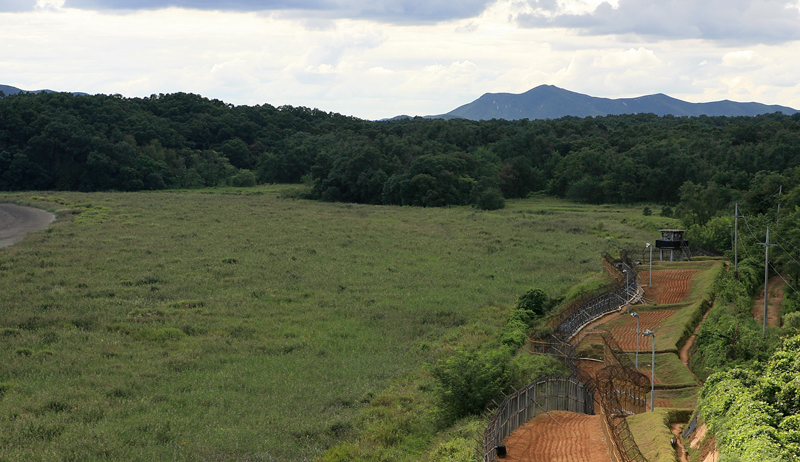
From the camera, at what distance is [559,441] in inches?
816

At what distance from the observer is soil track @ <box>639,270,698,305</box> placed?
38938mm

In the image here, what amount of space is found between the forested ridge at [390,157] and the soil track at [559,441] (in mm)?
55447

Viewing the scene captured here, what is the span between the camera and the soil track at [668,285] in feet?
128

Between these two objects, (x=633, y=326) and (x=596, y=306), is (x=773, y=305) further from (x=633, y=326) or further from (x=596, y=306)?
(x=596, y=306)

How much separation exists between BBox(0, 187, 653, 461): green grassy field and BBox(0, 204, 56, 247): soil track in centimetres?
207

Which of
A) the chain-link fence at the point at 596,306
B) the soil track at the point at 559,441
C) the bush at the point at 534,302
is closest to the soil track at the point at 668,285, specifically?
the chain-link fence at the point at 596,306

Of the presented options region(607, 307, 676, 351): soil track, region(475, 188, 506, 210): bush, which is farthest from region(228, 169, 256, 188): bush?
region(607, 307, 676, 351): soil track

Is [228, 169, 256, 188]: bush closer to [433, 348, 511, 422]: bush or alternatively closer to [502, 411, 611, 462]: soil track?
[433, 348, 511, 422]: bush

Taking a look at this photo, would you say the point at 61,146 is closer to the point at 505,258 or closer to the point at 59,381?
the point at 505,258

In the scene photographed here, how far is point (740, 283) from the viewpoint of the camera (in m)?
39.3

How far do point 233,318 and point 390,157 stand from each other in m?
77.5

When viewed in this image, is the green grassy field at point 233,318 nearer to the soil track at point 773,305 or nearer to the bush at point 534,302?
the bush at point 534,302

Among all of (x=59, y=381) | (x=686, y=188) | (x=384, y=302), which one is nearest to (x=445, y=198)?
(x=686, y=188)

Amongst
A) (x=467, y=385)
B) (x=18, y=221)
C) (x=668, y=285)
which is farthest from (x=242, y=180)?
(x=467, y=385)
